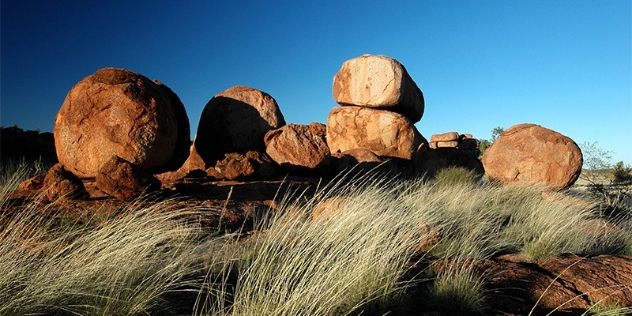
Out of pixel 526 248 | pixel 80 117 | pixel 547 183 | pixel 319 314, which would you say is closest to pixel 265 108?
pixel 80 117

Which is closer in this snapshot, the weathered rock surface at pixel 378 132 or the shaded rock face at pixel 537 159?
the shaded rock face at pixel 537 159

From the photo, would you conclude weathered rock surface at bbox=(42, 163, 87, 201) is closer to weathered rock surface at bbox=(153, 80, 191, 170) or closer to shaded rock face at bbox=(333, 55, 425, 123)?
weathered rock surface at bbox=(153, 80, 191, 170)

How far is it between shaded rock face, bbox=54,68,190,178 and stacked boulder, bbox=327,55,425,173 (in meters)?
5.85

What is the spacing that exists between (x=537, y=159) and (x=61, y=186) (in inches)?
379

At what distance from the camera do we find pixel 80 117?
8.21 meters

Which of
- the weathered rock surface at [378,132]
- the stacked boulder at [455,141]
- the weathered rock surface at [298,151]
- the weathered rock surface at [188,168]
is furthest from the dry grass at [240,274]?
the stacked boulder at [455,141]

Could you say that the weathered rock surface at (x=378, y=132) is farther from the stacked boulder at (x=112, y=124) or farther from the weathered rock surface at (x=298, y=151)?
the stacked boulder at (x=112, y=124)

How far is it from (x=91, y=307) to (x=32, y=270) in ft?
2.10

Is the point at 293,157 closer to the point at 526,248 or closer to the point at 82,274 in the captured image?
the point at 526,248

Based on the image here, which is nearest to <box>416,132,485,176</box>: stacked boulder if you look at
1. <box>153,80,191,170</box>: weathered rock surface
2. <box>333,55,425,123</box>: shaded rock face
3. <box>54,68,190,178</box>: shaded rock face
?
<box>333,55,425,123</box>: shaded rock face

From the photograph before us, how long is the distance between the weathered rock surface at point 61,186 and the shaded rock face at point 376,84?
8.41 metres

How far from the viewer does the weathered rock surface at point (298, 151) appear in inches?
405

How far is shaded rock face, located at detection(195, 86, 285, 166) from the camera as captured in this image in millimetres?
11500

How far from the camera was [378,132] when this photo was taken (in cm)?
1353
